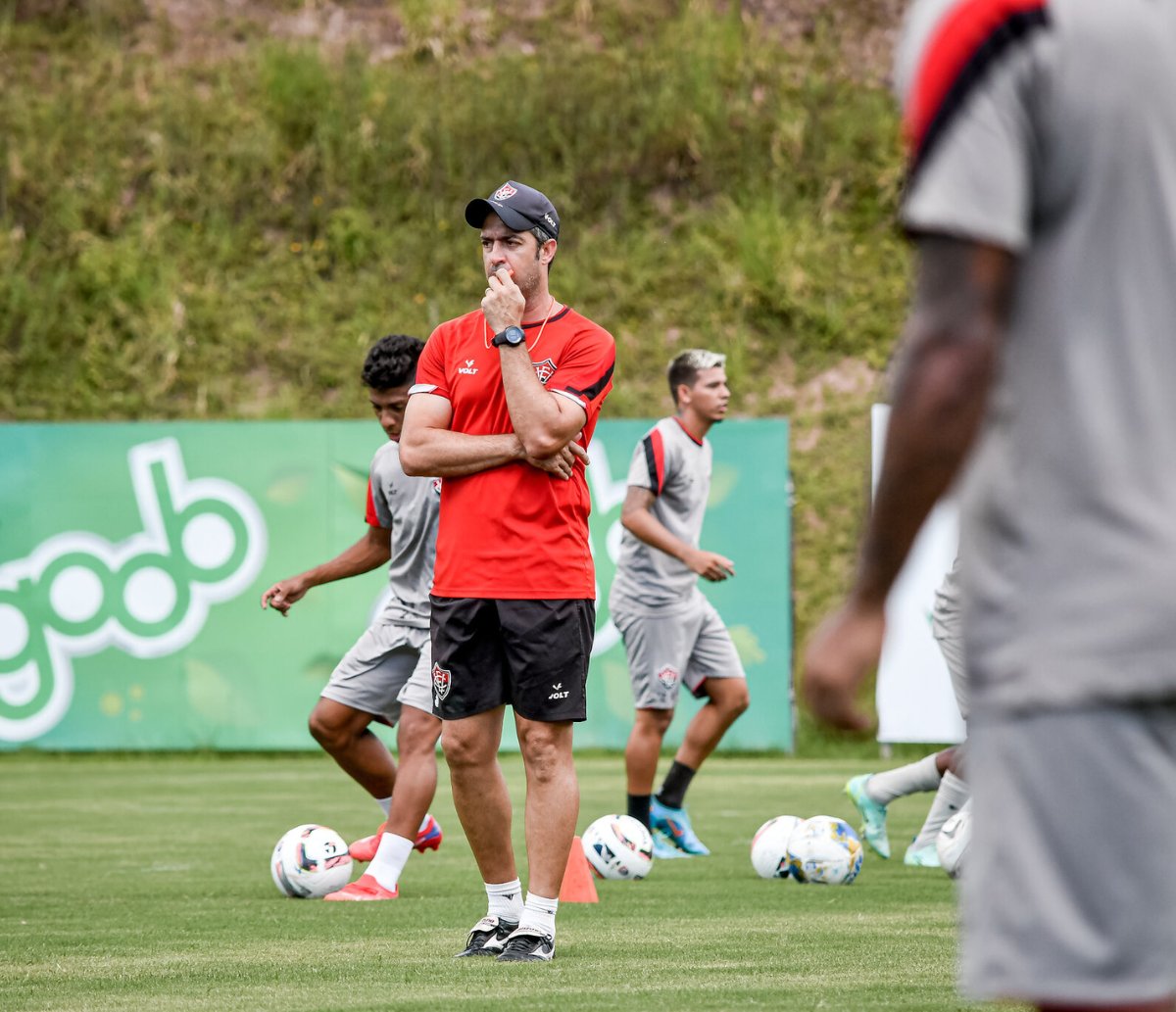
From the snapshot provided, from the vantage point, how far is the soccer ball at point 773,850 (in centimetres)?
794

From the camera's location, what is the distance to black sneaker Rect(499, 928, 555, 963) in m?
5.59

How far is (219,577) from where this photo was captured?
55.4ft

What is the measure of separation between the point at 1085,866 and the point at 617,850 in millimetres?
6125

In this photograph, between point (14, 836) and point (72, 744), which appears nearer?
point (14, 836)

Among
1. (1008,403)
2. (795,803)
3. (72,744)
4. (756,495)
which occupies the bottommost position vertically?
(72,744)

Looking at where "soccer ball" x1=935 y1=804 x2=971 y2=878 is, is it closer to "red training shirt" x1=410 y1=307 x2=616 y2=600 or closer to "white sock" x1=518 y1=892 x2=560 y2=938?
"white sock" x1=518 y1=892 x2=560 y2=938

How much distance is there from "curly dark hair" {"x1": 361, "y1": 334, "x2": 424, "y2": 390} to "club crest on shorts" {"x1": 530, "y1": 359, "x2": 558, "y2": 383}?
198 cm

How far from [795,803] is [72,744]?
25.0 ft

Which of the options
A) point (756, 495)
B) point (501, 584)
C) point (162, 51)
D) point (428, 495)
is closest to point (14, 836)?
point (428, 495)

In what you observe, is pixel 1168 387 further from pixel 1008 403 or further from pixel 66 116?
pixel 66 116

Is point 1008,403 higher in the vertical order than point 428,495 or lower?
higher

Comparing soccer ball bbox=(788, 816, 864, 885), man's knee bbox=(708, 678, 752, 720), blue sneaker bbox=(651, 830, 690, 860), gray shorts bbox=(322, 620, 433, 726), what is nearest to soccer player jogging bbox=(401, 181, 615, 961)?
gray shorts bbox=(322, 620, 433, 726)

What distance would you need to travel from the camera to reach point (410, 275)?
23.0 meters

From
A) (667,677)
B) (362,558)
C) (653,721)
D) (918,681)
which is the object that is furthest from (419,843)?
(918,681)
